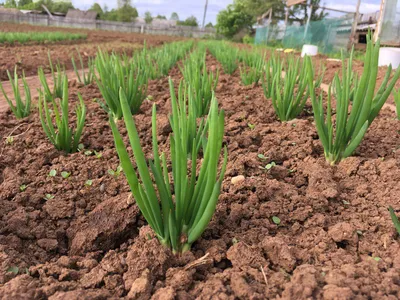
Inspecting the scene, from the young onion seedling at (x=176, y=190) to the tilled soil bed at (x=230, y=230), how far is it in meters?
0.06

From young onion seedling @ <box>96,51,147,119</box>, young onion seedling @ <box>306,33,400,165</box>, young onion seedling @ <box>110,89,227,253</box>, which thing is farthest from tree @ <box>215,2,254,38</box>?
young onion seedling @ <box>110,89,227,253</box>

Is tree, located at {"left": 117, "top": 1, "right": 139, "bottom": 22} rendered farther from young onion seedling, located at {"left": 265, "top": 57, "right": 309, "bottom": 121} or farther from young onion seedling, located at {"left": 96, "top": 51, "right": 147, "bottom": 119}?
young onion seedling, located at {"left": 265, "top": 57, "right": 309, "bottom": 121}

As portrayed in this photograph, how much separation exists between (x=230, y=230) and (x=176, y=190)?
10.4 inches

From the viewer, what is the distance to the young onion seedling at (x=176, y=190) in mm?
807

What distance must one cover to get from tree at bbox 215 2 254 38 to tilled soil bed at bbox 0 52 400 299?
30.0 metres

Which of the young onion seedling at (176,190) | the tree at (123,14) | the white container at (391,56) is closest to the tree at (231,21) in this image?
the tree at (123,14)

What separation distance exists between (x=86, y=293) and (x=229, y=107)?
1.61 metres

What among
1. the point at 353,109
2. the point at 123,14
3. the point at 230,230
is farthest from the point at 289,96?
the point at 123,14

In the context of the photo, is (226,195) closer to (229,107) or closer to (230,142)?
(230,142)

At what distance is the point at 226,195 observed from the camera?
1.22 m

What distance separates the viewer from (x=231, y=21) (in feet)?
98.7

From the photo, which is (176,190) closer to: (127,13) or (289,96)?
(289,96)

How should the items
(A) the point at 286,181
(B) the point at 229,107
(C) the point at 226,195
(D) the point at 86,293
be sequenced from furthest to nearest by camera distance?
(B) the point at 229,107, (A) the point at 286,181, (C) the point at 226,195, (D) the point at 86,293

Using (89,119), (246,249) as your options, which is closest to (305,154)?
(246,249)
